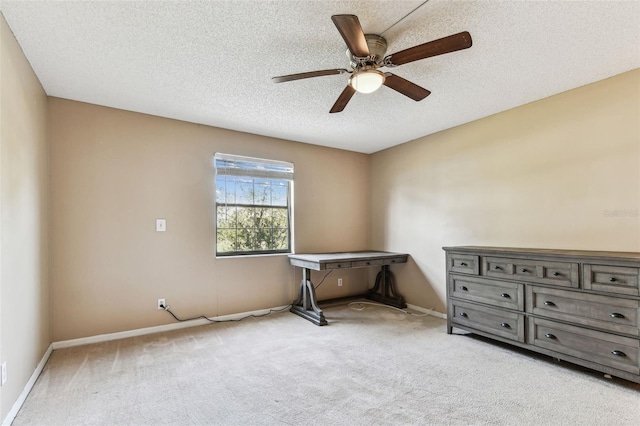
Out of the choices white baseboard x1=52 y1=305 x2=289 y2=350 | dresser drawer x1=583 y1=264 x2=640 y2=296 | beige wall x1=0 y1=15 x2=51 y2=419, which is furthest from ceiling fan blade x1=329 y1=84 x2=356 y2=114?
white baseboard x1=52 y1=305 x2=289 y2=350

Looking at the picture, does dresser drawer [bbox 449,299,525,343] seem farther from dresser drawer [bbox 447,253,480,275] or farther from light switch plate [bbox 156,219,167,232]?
light switch plate [bbox 156,219,167,232]

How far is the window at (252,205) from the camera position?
382 cm

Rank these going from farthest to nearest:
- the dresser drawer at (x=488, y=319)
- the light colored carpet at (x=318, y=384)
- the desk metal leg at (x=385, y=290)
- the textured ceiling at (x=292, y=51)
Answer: the desk metal leg at (x=385, y=290) < the dresser drawer at (x=488, y=319) < the light colored carpet at (x=318, y=384) < the textured ceiling at (x=292, y=51)

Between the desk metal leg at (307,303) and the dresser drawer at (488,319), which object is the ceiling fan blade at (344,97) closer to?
the desk metal leg at (307,303)

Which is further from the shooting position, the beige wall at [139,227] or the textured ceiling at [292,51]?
the beige wall at [139,227]

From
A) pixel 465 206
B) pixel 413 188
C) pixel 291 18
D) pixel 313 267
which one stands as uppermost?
pixel 291 18

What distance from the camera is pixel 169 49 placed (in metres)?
2.11

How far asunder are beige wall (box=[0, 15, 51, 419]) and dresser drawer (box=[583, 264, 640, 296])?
3.81 m

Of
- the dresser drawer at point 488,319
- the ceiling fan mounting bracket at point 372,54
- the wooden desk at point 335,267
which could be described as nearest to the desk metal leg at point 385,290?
the wooden desk at point 335,267

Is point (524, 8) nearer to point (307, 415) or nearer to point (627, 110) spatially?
point (627, 110)

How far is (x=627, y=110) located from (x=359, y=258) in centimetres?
277

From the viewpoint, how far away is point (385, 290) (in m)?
4.54

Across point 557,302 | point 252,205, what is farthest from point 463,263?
point 252,205

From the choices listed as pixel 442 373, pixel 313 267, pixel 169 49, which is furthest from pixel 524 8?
pixel 313 267
